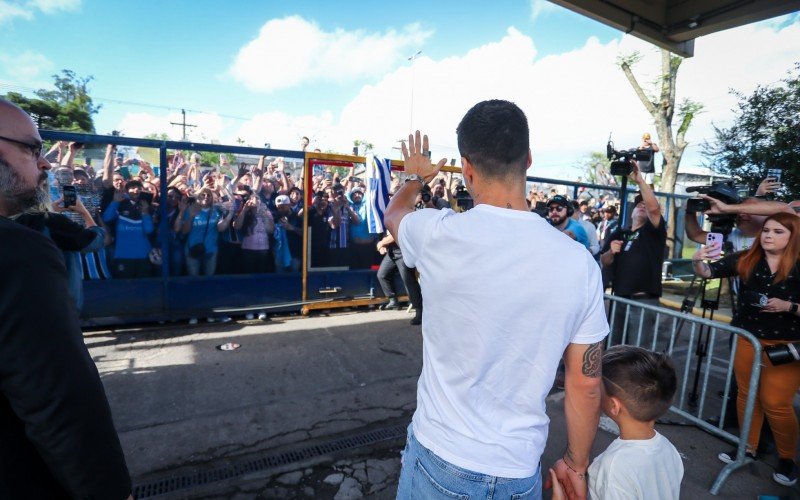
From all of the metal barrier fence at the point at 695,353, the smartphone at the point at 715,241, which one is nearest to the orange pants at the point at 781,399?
the metal barrier fence at the point at 695,353

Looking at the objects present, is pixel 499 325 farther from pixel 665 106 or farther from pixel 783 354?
pixel 665 106

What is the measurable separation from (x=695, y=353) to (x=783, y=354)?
246 centimetres

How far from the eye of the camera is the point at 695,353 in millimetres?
5105

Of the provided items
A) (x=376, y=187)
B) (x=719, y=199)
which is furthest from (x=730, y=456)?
(x=376, y=187)

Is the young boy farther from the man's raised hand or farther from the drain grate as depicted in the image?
the drain grate

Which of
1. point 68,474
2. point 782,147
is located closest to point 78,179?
point 68,474

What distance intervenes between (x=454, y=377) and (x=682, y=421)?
361 centimetres

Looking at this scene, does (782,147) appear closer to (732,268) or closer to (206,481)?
(732,268)

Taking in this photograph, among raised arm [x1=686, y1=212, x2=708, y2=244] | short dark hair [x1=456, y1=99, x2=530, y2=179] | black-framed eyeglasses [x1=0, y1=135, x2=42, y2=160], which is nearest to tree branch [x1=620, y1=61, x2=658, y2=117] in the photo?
raised arm [x1=686, y1=212, x2=708, y2=244]

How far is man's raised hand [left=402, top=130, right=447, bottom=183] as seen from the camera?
1733 mm

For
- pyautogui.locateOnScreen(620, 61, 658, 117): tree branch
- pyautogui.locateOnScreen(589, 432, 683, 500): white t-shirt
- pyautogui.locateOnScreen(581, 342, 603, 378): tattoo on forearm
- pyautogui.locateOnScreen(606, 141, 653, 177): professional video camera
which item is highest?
pyautogui.locateOnScreen(620, 61, 658, 117): tree branch

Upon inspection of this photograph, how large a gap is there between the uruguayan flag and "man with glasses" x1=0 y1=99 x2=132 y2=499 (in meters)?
6.10

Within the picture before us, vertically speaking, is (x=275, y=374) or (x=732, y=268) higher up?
(x=732, y=268)

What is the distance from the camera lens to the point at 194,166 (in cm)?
622
